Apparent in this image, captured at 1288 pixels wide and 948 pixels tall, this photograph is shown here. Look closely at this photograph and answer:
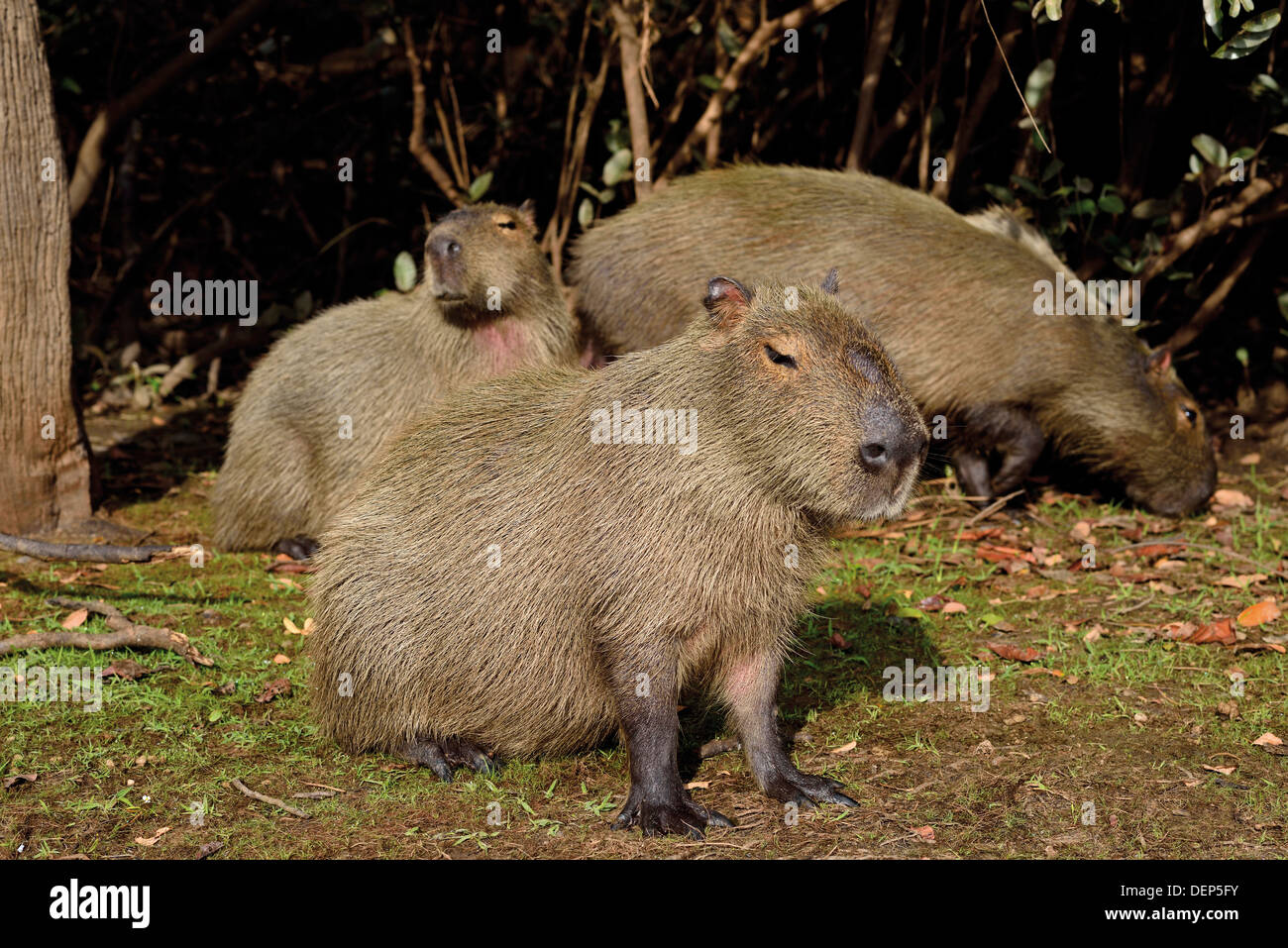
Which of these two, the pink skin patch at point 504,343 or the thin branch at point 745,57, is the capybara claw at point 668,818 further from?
the thin branch at point 745,57

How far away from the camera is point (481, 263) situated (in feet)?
17.6

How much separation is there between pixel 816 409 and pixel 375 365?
272 centimetres

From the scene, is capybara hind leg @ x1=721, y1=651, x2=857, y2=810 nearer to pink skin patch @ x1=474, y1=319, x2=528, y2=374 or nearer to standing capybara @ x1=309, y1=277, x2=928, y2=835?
standing capybara @ x1=309, y1=277, x2=928, y2=835

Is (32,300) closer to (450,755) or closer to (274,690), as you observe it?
(274,690)

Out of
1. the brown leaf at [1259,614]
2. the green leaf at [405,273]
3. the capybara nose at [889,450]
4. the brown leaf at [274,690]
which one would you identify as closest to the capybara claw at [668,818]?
the capybara nose at [889,450]

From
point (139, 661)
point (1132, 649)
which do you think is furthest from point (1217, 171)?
point (139, 661)

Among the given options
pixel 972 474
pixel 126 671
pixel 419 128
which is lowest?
pixel 126 671

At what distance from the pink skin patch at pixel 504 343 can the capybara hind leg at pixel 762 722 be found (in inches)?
84.4

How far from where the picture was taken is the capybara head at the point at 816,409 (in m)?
3.31

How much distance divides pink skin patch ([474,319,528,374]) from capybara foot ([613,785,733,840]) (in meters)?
2.40

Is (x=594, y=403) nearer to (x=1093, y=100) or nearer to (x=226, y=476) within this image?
(x=226, y=476)

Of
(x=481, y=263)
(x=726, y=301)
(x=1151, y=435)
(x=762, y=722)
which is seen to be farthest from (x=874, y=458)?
(x=1151, y=435)
